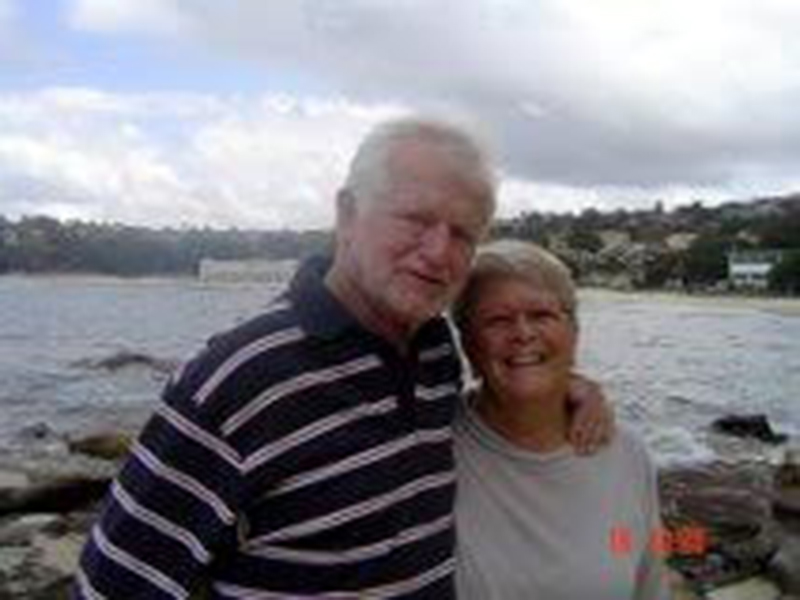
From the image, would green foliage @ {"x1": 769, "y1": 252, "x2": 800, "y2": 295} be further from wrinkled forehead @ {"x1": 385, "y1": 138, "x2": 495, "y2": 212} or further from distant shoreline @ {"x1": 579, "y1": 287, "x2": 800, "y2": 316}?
wrinkled forehead @ {"x1": 385, "y1": 138, "x2": 495, "y2": 212}

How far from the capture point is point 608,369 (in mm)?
52219

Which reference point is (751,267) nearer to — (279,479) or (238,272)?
(238,272)

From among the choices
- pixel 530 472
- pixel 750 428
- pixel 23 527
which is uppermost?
pixel 530 472

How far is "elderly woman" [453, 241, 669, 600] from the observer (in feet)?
13.4

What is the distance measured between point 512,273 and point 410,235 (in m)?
0.51

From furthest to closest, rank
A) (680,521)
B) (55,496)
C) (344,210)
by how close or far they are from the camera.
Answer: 1. (55,496)
2. (680,521)
3. (344,210)

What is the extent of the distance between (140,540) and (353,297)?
0.78m

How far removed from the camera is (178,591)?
3.44 m

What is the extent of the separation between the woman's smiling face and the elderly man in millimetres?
258

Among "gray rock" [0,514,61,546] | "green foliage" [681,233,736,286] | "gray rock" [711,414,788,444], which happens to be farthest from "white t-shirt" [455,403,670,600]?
"green foliage" [681,233,736,286]

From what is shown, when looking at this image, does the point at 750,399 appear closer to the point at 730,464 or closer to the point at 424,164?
the point at 730,464

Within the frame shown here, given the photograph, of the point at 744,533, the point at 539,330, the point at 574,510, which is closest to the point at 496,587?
the point at 574,510

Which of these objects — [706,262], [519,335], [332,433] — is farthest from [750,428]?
[706,262]

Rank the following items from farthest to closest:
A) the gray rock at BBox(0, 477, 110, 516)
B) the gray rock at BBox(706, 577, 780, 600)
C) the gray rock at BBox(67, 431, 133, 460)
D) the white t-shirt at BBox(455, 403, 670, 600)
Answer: the gray rock at BBox(67, 431, 133, 460), the gray rock at BBox(0, 477, 110, 516), the gray rock at BBox(706, 577, 780, 600), the white t-shirt at BBox(455, 403, 670, 600)
